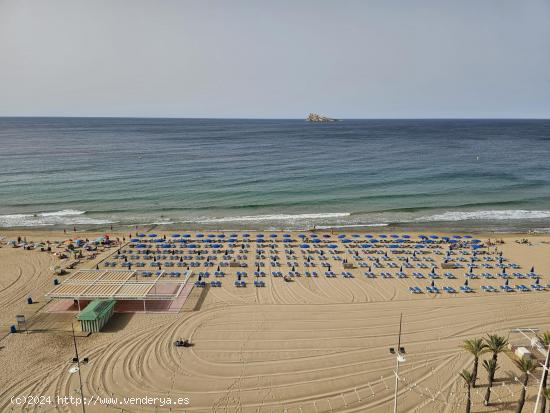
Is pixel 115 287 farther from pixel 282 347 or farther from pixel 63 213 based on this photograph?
pixel 63 213

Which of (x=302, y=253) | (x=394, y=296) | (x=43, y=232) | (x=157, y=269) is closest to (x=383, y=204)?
(x=302, y=253)

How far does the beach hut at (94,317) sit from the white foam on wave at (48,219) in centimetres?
2837

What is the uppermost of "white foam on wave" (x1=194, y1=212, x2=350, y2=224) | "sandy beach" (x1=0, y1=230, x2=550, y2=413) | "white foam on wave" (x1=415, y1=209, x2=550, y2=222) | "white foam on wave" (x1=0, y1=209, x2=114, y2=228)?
"white foam on wave" (x1=415, y1=209, x2=550, y2=222)

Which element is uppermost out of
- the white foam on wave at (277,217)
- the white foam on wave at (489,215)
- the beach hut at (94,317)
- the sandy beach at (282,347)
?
the white foam on wave at (489,215)

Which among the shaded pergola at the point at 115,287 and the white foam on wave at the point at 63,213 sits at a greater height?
the white foam on wave at the point at 63,213

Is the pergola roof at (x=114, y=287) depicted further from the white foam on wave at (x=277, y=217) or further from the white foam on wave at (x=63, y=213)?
the white foam on wave at (x=63, y=213)

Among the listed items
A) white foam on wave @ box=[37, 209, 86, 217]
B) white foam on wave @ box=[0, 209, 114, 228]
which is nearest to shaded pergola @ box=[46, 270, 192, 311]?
white foam on wave @ box=[0, 209, 114, 228]

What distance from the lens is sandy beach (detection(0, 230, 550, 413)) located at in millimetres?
18984

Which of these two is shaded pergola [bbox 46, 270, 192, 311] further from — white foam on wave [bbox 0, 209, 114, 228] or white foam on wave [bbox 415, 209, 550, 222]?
white foam on wave [bbox 415, 209, 550, 222]

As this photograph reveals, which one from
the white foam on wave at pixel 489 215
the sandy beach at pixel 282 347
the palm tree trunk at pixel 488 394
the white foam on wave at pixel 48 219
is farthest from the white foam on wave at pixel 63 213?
the palm tree trunk at pixel 488 394

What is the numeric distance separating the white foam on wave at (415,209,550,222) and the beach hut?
4154 centimetres

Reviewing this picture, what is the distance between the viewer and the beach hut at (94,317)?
79.4 feet

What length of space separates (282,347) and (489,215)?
43778 millimetres

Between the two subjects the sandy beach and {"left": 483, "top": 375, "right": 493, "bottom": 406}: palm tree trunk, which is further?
the sandy beach
